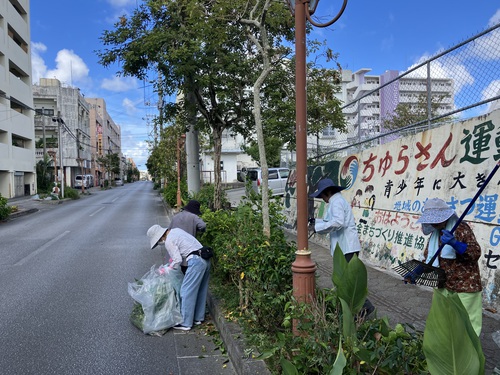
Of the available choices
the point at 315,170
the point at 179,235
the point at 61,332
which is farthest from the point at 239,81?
the point at 61,332

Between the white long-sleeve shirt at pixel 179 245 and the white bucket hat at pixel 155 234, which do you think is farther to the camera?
the white bucket hat at pixel 155 234

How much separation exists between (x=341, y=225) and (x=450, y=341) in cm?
233

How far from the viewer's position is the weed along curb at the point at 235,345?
322 centimetres

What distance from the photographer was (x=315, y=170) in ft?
36.0

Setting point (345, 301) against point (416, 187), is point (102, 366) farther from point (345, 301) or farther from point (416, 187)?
point (416, 187)

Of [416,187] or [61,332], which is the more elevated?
[416,187]

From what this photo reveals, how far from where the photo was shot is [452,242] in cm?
287

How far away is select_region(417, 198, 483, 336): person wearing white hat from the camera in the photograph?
3.03 metres

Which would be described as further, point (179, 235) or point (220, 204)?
point (220, 204)

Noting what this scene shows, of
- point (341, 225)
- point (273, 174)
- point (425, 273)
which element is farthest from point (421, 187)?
point (273, 174)

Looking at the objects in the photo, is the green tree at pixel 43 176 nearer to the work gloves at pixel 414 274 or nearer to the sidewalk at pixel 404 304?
the sidewalk at pixel 404 304

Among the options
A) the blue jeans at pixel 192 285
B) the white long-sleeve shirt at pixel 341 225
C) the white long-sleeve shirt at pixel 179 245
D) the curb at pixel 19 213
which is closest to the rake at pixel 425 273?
the white long-sleeve shirt at pixel 341 225

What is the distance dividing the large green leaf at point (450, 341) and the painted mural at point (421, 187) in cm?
329

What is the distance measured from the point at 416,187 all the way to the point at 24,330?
573cm
